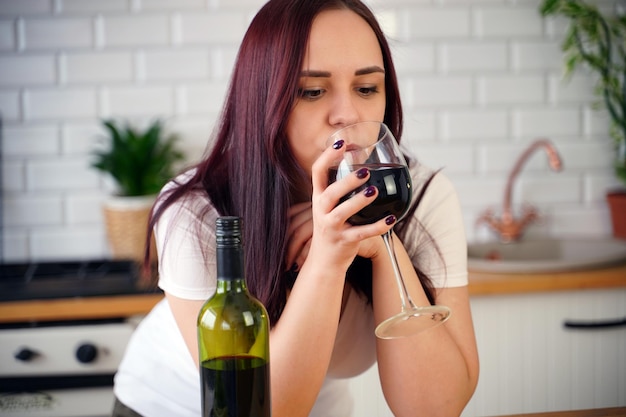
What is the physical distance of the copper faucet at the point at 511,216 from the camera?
2.65 m

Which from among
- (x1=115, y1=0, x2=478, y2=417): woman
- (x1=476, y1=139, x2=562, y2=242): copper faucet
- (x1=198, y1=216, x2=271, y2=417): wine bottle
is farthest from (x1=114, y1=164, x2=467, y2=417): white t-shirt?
(x1=476, y1=139, x2=562, y2=242): copper faucet

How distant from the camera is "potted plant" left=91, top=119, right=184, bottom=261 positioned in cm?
245

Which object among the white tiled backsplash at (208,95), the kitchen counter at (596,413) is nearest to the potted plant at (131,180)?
the white tiled backsplash at (208,95)

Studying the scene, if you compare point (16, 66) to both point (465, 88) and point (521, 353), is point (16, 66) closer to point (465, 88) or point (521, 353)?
point (465, 88)

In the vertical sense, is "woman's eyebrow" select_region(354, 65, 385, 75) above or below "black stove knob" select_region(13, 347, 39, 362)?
above

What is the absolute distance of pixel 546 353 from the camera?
214cm

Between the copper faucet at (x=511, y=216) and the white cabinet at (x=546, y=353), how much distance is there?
1.76ft

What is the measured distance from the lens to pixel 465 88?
271 centimetres

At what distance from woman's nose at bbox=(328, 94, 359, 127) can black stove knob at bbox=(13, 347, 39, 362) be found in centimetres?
126

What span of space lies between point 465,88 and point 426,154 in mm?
282

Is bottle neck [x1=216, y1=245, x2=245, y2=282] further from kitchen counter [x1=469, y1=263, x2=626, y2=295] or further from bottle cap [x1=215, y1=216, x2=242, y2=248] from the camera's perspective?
kitchen counter [x1=469, y1=263, x2=626, y2=295]

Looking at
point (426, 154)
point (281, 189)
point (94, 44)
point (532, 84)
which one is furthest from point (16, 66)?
point (532, 84)

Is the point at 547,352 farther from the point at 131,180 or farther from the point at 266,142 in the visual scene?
the point at 131,180

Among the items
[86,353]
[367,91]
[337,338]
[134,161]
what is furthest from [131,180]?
Result: [367,91]
